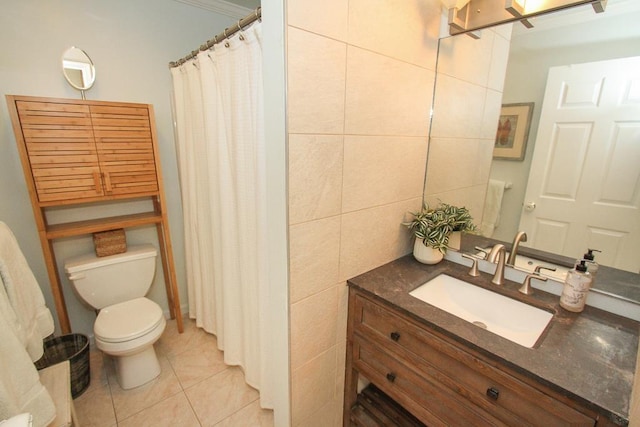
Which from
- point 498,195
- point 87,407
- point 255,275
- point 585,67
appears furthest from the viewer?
point 87,407

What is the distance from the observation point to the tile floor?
1.48m

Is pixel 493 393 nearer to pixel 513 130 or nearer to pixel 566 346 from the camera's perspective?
pixel 566 346

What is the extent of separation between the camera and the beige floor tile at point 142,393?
1.53 metres

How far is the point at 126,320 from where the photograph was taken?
5.37 feet

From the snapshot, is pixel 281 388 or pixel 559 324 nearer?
pixel 559 324

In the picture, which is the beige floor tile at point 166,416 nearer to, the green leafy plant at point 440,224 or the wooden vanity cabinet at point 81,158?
the wooden vanity cabinet at point 81,158

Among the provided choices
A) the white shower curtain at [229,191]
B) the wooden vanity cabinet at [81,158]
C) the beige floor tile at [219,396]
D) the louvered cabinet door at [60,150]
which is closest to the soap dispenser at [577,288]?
the white shower curtain at [229,191]

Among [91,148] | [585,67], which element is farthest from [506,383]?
[91,148]

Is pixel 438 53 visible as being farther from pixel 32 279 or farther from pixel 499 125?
pixel 32 279

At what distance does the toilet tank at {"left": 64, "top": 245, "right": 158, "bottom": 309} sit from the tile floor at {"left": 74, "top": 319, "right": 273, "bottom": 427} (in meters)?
0.45

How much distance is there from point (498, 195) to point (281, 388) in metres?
1.28

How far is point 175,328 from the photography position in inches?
85.4

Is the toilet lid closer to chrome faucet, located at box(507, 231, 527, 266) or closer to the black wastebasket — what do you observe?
the black wastebasket

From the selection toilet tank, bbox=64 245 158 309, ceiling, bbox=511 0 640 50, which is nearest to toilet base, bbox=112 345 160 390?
toilet tank, bbox=64 245 158 309
